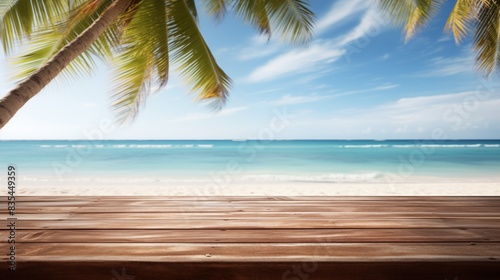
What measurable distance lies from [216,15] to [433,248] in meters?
4.23

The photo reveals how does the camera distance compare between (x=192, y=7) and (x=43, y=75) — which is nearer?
(x=43, y=75)

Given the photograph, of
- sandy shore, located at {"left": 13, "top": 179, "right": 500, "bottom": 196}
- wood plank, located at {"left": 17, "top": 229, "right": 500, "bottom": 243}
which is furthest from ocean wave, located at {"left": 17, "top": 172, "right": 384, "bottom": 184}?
wood plank, located at {"left": 17, "top": 229, "right": 500, "bottom": 243}

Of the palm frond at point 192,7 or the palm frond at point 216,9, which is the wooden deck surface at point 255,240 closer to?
the palm frond at point 192,7

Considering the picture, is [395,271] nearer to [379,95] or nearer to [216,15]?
[216,15]

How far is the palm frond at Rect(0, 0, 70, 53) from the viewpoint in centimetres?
331

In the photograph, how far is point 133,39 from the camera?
3.60m

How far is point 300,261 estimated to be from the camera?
4.66 ft

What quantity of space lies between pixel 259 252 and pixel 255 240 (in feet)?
0.65

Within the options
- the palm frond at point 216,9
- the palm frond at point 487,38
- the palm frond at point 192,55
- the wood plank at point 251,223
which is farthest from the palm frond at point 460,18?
the wood plank at point 251,223

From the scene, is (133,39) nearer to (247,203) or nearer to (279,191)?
(247,203)

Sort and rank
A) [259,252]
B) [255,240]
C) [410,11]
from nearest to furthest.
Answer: [259,252] → [255,240] → [410,11]

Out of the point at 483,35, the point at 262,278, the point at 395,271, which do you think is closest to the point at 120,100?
the point at 262,278

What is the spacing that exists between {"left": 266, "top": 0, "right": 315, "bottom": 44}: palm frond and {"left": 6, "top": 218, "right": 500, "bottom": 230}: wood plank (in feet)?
10.2

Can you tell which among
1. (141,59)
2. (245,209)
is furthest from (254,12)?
(245,209)
